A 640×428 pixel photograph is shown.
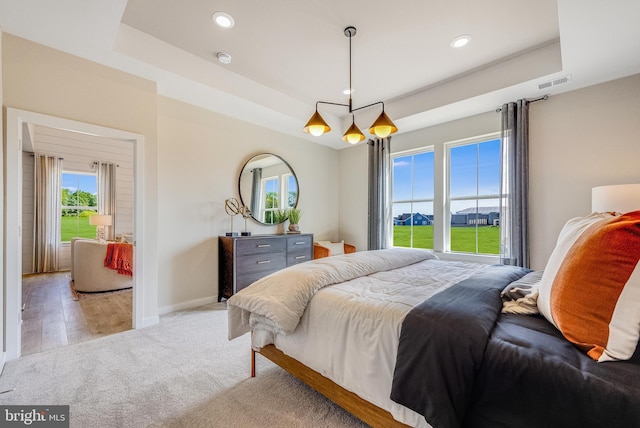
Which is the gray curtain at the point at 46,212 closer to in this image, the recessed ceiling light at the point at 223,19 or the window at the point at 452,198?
the recessed ceiling light at the point at 223,19

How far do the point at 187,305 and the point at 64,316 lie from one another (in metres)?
1.33

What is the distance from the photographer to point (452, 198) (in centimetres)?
418

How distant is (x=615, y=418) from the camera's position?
2.66ft

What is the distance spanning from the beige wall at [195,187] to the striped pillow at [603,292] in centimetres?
365

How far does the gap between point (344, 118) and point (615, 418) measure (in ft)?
14.9

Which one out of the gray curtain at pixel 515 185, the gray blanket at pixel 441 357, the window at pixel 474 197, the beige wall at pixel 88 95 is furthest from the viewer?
the window at pixel 474 197

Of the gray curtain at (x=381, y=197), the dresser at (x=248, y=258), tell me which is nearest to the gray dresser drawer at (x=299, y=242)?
the dresser at (x=248, y=258)

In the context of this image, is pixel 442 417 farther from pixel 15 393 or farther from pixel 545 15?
pixel 545 15

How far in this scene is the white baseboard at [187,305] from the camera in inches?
132

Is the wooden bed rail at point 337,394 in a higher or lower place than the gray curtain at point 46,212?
lower

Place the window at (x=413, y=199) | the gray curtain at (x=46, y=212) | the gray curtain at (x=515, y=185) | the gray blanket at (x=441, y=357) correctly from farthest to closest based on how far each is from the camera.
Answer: the gray curtain at (x=46, y=212) < the window at (x=413, y=199) < the gray curtain at (x=515, y=185) < the gray blanket at (x=441, y=357)


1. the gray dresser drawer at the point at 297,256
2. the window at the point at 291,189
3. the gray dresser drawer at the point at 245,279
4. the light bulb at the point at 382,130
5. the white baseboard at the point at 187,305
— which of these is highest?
the light bulb at the point at 382,130

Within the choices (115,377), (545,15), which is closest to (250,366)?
(115,377)

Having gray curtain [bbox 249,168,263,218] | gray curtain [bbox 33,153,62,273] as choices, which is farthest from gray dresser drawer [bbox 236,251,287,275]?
gray curtain [bbox 33,153,62,273]
